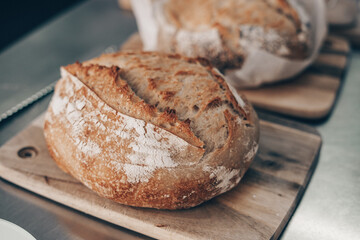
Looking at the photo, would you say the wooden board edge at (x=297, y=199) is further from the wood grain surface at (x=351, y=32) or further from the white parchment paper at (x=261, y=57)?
the wood grain surface at (x=351, y=32)

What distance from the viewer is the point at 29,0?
2459 millimetres

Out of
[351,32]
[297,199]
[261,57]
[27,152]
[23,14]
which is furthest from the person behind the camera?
[23,14]

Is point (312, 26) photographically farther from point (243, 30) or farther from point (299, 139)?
point (299, 139)

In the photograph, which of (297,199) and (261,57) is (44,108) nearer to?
(261,57)

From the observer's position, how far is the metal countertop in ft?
3.13

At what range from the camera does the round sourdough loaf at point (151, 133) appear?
0.89 m

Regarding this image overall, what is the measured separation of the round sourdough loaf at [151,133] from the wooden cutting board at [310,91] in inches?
12.5

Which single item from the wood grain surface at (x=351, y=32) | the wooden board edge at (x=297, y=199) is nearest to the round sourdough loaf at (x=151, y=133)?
the wooden board edge at (x=297, y=199)

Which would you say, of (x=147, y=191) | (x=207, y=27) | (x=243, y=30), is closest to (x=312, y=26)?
(x=243, y=30)

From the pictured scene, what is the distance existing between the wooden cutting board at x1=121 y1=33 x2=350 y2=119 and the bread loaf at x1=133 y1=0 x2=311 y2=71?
114 mm

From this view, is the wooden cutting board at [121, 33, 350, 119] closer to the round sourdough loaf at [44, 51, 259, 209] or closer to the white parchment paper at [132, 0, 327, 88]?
the white parchment paper at [132, 0, 327, 88]

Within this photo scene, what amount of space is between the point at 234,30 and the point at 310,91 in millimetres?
348

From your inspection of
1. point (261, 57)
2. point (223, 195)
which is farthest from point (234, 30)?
point (223, 195)

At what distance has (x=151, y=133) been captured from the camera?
89 centimetres
